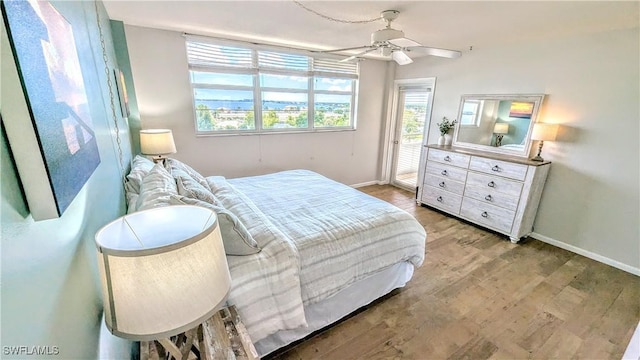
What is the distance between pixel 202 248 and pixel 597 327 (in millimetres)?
2867

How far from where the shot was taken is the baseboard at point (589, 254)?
2.64 metres

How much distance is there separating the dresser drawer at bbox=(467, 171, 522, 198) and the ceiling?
63.0 inches

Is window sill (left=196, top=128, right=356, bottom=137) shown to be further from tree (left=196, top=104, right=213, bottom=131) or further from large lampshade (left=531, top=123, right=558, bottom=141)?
large lampshade (left=531, top=123, right=558, bottom=141)

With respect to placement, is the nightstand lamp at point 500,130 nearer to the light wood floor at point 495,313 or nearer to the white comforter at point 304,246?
the light wood floor at point 495,313

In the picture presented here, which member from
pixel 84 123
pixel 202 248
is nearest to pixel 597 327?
pixel 202 248

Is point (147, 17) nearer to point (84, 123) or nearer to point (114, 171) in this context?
point (114, 171)

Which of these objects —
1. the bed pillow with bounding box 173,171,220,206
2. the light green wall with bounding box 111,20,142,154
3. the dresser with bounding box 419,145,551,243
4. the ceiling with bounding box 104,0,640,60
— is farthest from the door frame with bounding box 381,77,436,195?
the light green wall with bounding box 111,20,142,154

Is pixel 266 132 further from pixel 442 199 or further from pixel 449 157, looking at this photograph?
pixel 442 199

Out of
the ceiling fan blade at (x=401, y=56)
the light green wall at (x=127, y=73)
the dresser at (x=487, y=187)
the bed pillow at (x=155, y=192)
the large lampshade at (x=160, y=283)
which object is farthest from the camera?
the dresser at (x=487, y=187)

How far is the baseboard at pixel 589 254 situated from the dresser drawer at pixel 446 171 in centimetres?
108

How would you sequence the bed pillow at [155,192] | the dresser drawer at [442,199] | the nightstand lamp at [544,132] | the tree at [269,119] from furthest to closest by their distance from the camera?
the tree at [269,119], the dresser drawer at [442,199], the nightstand lamp at [544,132], the bed pillow at [155,192]

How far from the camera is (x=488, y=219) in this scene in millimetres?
3320

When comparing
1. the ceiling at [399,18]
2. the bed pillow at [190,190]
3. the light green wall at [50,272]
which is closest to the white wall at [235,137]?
the ceiling at [399,18]

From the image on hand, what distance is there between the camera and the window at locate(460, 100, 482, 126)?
3.67 m
